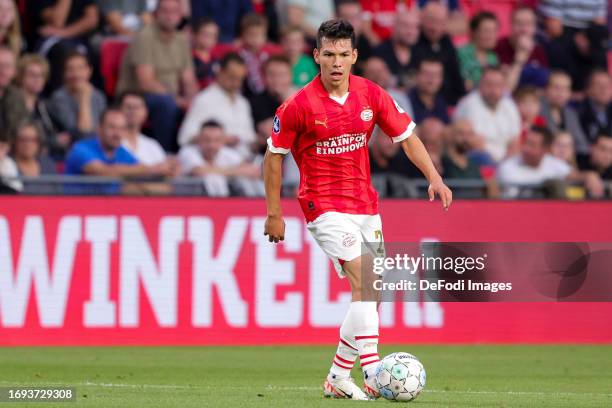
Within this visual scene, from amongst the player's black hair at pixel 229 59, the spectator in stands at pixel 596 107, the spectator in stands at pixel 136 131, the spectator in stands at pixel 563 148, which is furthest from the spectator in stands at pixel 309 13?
the spectator in stands at pixel 596 107

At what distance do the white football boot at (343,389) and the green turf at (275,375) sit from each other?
4.9 inches

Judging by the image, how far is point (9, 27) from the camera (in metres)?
16.5

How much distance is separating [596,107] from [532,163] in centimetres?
271

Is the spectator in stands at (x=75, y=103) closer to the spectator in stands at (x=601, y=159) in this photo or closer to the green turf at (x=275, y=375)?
the green turf at (x=275, y=375)

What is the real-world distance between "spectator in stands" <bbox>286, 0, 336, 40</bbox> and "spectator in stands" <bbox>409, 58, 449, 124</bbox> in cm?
167

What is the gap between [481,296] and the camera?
430 inches

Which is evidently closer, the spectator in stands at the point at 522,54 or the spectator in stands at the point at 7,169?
the spectator in stands at the point at 7,169

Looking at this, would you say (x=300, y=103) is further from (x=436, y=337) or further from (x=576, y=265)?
(x=436, y=337)

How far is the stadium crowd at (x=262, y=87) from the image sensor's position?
15680mm

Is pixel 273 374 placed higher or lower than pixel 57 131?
lower

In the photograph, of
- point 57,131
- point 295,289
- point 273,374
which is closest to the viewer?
point 273,374

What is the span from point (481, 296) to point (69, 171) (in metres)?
6.06

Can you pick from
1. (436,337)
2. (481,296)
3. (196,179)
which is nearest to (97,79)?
(196,179)

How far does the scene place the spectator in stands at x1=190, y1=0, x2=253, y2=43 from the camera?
18.3 metres
